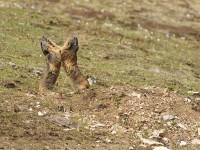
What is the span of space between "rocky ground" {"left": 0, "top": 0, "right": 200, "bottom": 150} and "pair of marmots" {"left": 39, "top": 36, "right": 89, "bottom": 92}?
1.65 feet

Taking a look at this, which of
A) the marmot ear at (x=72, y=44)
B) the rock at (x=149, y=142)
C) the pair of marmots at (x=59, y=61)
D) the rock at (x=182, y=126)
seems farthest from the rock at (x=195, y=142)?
the marmot ear at (x=72, y=44)

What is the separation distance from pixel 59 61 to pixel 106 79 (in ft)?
19.1

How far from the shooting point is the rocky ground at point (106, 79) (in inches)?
696

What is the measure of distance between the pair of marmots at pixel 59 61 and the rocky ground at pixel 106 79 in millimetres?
502

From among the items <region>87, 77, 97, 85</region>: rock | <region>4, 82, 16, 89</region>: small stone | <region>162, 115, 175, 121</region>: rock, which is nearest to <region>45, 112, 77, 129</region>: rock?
<region>162, 115, 175, 121</region>: rock

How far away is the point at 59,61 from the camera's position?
21.3 m

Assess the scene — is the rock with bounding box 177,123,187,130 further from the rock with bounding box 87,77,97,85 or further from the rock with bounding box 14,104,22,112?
the rock with bounding box 87,77,97,85

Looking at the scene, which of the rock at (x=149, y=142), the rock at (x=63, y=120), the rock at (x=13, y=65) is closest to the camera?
the rock at (x=149, y=142)

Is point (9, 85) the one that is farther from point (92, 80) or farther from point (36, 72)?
point (92, 80)

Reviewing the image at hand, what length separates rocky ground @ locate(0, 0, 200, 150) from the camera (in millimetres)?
17688

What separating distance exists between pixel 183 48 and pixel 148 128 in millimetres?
22342

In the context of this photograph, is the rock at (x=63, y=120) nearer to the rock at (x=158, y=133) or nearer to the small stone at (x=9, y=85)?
the rock at (x=158, y=133)

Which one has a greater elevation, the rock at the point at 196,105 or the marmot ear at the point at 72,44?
the marmot ear at the point at 72,44

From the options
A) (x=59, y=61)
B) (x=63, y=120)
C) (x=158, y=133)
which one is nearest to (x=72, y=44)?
(x=59, y=61)
